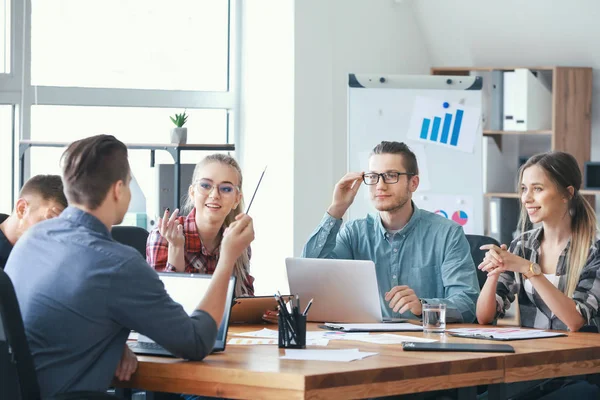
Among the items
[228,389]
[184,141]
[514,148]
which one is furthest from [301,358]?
[514,148]

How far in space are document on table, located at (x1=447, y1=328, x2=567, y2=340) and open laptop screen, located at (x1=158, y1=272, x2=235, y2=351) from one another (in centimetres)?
69

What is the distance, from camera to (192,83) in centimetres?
562

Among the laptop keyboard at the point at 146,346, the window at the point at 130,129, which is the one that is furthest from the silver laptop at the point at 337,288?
the window at the point at 130,129

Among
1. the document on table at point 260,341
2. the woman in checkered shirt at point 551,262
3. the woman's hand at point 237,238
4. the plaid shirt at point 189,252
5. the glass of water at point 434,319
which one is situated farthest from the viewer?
the plaid shirt at point 189,252

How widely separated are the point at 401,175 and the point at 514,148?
2.80 m

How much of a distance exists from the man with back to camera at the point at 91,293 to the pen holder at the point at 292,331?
0.28 meters

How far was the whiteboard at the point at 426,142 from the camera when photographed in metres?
5.11

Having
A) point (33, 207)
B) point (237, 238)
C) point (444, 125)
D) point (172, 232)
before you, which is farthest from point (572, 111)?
point (237, 238)

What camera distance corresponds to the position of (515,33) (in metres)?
5.47

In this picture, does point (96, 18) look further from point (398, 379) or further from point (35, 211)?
point (398, 379)

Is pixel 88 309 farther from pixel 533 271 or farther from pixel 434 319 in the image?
pixel 533 271

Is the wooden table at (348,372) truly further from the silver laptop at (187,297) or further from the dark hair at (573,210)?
the dark hair at (573,210)

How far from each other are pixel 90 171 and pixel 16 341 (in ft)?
1.30

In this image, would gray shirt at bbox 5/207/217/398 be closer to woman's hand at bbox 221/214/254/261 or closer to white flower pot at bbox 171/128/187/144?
woman's hand at bbox 221/214/254/261
